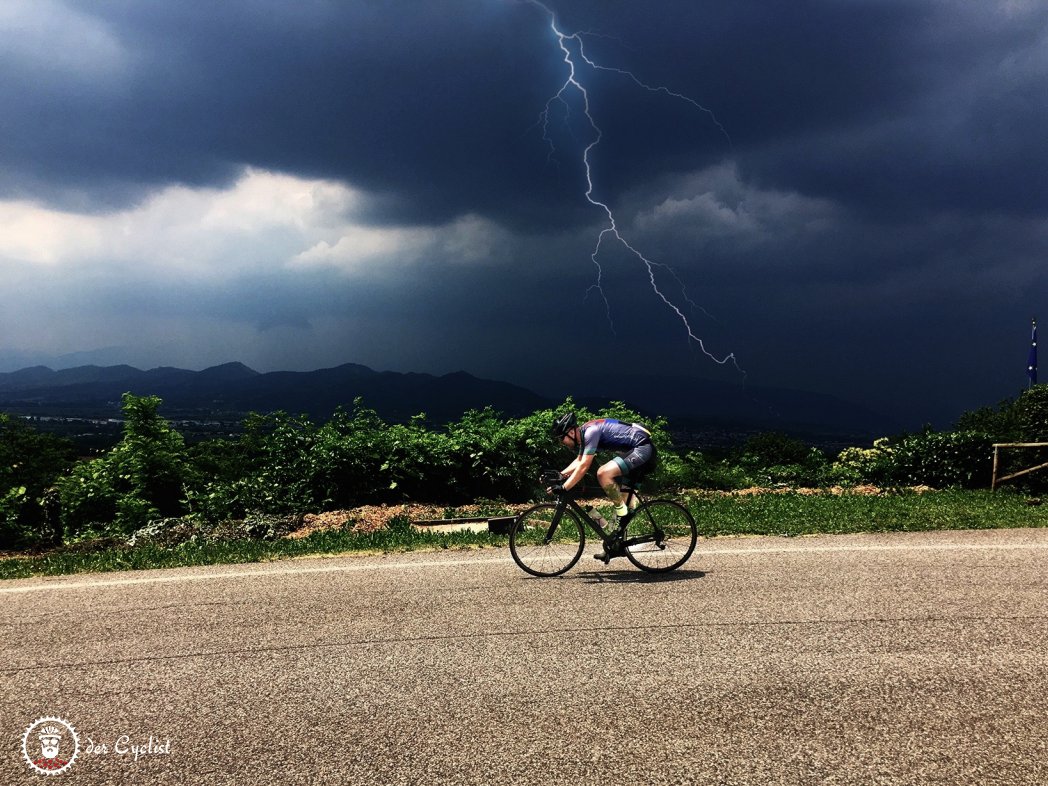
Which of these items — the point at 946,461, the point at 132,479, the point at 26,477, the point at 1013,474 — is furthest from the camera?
the point at 26,477

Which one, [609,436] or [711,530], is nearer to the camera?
[609,436]

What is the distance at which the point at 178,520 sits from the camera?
1220cm

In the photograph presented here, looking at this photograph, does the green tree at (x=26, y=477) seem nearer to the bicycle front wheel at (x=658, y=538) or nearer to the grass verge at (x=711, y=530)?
the grass verge at (x=711, y=530)

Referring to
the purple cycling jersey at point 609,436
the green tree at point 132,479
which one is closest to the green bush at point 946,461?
the purple cycling jersey at point 609,436

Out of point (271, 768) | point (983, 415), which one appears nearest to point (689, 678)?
point (271, 768)

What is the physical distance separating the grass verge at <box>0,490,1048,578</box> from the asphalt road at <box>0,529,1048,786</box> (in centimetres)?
148

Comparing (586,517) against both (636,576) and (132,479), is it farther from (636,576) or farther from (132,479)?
(132,479)

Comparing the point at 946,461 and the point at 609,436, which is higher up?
the point at 609,436

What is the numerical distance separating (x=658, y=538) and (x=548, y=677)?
127 inches

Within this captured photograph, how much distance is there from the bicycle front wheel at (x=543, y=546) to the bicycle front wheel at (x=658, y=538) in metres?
0.63

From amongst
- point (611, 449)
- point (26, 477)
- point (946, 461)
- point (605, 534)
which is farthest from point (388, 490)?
point (26, 477)

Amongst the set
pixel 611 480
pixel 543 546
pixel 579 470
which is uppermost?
pixel 579 470

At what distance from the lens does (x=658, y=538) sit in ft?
24.3

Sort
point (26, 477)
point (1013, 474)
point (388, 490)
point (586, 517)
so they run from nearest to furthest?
point (586, 517), point (388, 490), point (1013, 474), point (26, 477)
